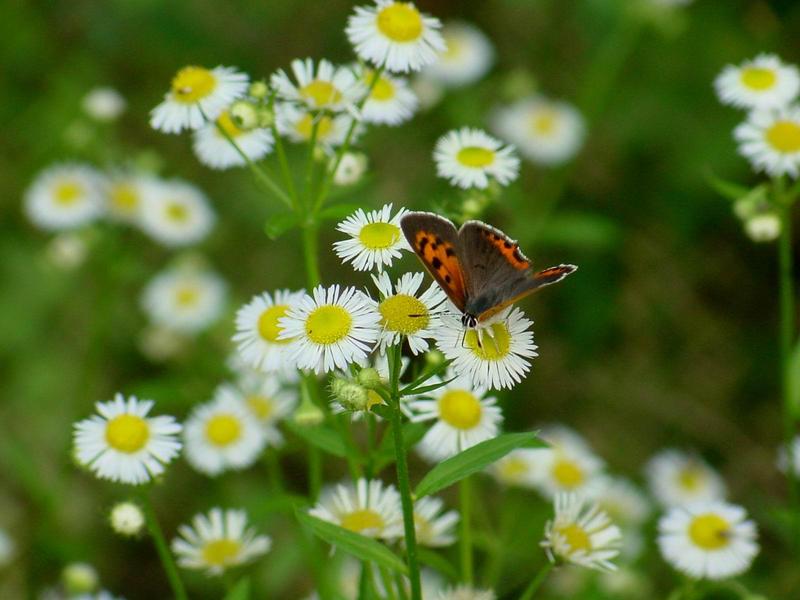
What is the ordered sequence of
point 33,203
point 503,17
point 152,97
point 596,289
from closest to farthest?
point 33,203, point 596,289, point 152,97, point 503,17

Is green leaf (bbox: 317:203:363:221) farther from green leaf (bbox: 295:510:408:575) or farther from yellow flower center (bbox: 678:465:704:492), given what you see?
yellow flower center (bbox: 678:465:704:492)

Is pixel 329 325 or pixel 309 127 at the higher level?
pixel 309 127

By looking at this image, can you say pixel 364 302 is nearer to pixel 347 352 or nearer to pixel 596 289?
pixel 347 352

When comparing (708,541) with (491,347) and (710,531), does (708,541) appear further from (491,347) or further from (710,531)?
(491,347)

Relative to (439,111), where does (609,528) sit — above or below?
below

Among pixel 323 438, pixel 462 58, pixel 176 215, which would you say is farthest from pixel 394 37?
pixel 462 58

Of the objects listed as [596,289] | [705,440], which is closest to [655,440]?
[705,440]

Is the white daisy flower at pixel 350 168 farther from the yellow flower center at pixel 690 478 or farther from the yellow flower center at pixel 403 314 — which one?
the yellow flower center at pixel 690 478
